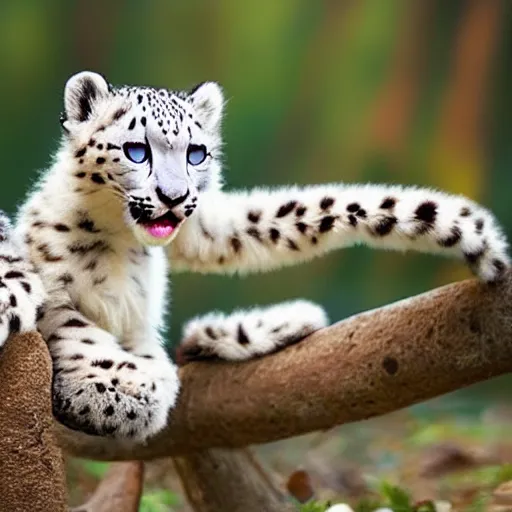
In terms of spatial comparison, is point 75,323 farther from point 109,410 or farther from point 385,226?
point 385,226

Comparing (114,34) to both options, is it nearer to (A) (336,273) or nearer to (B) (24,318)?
(A) (336,273)

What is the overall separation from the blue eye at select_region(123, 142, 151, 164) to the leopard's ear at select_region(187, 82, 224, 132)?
193mm

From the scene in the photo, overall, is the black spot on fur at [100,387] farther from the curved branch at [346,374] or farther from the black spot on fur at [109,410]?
the curved branch at [346,374]

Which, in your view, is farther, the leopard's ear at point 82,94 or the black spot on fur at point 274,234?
the black spot on fur at point 274,234

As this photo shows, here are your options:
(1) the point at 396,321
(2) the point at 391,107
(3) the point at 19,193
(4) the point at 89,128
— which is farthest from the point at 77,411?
(2) the point at 391,107

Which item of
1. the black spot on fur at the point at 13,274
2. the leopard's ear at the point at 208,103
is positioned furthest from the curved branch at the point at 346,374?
the leopard's ear at the point at 208,103

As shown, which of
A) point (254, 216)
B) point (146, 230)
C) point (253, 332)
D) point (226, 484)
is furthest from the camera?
point (226, 484)

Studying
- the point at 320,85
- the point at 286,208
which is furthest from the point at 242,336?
the point at 320,85

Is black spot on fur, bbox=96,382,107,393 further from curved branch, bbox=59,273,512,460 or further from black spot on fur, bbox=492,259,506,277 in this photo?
black spot on fur, bbox=492,259,506,277

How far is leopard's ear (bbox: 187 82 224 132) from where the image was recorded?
6.95ft

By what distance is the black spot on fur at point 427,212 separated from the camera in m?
2.05

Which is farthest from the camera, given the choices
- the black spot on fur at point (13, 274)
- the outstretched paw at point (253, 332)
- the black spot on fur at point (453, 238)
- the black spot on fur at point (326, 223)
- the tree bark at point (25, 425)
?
the outstretched paw at point (253, 332)

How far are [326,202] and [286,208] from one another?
9cm

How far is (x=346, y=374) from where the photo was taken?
224cm
